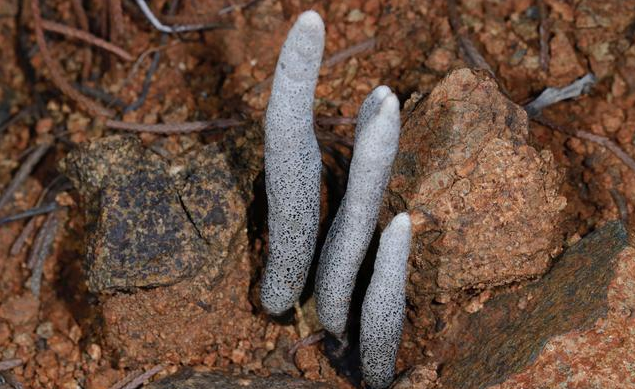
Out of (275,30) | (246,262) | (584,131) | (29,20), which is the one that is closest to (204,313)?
(246,262)

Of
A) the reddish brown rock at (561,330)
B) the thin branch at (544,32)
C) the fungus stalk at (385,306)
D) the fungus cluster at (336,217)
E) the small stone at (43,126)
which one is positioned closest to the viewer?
the fungus cluster at (336,217)

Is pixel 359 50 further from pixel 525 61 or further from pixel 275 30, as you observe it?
pixel 525 61

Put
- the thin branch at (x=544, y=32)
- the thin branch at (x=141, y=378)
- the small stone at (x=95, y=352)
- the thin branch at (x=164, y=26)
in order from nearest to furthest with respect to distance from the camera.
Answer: the thin branch at (x=141, y=378)
the small stone at (x=95, y=352)
the thin branch at (x=544, y=32)
the thin branch at (x=164, y=26)

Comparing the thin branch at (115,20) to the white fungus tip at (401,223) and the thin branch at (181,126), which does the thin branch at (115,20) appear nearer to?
the thin branch at (181,126)

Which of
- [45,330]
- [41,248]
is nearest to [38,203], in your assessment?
[41,248]

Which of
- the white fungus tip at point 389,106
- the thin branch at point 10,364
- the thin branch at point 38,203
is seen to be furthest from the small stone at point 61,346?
the white fungus tip at point 389,106

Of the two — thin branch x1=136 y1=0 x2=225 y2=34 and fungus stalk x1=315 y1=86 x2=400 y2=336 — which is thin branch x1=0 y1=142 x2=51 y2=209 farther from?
fungus stalk x1=315 y1=86 x2=400 y2=336

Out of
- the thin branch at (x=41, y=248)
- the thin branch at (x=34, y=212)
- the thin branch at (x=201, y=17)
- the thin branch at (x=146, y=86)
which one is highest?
the thin branch at (x=201, y=17)
